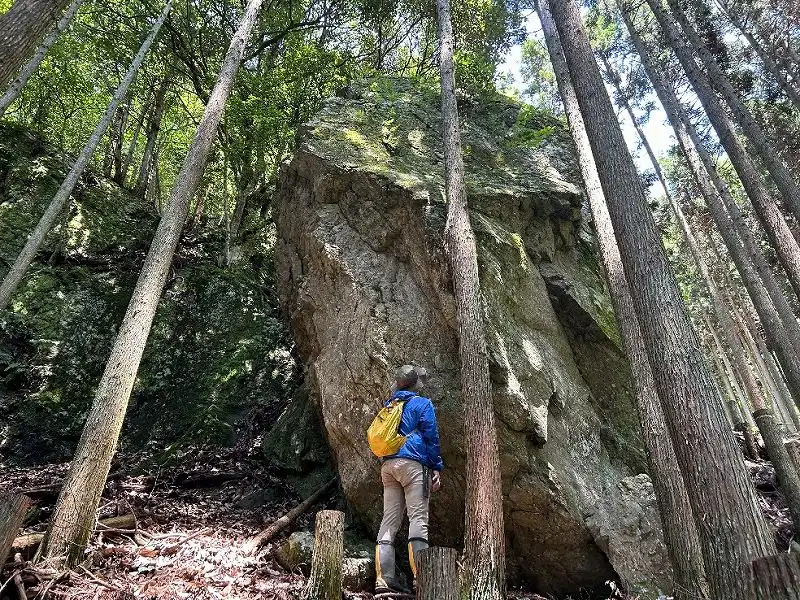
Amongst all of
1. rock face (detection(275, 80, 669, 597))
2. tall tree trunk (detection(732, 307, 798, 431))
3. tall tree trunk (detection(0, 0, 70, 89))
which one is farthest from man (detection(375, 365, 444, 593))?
tall tree trunk (detection(732, 307, 798, 431))

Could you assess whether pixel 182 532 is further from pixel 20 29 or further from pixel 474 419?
pixel 20 29

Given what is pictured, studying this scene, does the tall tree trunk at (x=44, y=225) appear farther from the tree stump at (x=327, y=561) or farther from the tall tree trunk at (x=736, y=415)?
the tall tree trunk at (x=736, y=415)

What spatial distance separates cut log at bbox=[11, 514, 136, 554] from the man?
320 cm

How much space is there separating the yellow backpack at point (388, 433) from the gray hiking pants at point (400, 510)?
0.48ft

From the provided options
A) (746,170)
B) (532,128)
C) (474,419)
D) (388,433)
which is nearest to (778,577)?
(474,419)

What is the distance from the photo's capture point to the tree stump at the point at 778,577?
222 centimetres

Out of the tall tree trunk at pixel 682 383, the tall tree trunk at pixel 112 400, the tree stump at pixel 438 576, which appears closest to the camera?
the tree stump at pixel 438 576

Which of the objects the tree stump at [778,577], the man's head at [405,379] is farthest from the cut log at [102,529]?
the tree stump at [778,577]

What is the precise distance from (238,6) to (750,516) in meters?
17.0

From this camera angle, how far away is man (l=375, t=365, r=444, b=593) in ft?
17.3

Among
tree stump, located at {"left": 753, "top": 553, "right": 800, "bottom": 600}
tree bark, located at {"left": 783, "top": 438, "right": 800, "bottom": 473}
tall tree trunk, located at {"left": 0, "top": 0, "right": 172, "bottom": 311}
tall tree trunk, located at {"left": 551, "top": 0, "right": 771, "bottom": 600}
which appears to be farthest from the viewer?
tall tree trunk, located at {"left": 0, "top": 0, "right": 172, "bottom": 311}

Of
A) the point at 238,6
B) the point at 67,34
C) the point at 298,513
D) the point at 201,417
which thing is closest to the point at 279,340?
the point at 201,417

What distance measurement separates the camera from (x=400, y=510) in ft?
18.6

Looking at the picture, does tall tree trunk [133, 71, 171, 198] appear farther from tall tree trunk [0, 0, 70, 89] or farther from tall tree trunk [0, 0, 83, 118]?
tall tree trunk [0, 0, 70, 89]
